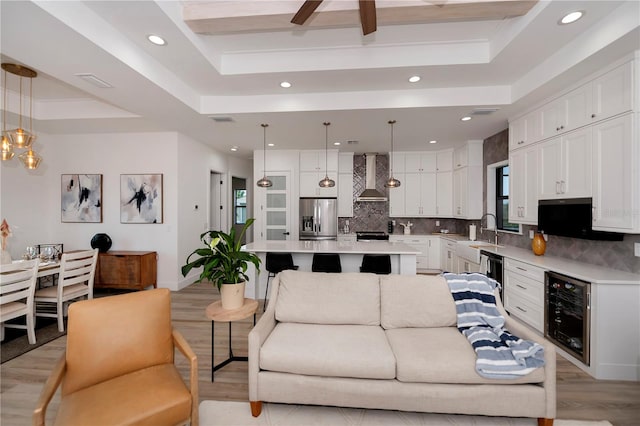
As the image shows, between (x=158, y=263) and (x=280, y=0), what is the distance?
4.59 meters

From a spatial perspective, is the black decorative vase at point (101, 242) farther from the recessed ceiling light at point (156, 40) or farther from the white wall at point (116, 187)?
the recessed ceiling light at point (156, 40)

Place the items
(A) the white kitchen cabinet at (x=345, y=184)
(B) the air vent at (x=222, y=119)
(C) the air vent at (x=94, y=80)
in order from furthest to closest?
(A) the white kitchen cabinet at (x=345, y=184)
(B) the air vent at (x=222, y=119)
(C) the air vent at (x=94, y=80)

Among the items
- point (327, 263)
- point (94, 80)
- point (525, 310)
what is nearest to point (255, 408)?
point (327, 263)

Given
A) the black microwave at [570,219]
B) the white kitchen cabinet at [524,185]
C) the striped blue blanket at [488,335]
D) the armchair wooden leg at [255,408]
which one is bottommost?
the armchair wooden leg at [255,408]

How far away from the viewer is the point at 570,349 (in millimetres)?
2736

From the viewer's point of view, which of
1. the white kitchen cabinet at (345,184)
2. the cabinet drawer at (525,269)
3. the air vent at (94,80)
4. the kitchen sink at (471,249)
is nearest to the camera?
the air vent at (94,80)

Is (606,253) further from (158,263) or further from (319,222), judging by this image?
(158,263)

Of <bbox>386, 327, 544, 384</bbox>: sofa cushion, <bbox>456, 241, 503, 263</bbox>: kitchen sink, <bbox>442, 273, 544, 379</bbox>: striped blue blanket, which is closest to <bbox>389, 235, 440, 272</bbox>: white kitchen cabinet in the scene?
<bbox>456, 241, 503, 263</bbox>: kitchen sink

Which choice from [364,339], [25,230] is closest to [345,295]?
[364,339]


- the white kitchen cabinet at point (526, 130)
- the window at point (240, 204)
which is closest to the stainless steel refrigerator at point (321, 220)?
the window at point (240, 204)

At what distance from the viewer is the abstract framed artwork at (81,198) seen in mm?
5102

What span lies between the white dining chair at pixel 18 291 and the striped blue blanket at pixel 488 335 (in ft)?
14.0

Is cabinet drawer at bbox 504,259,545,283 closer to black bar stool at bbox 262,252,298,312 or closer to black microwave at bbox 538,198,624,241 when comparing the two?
black microwave at bbox 538,198,624,241

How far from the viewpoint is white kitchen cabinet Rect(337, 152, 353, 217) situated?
6633 mm
